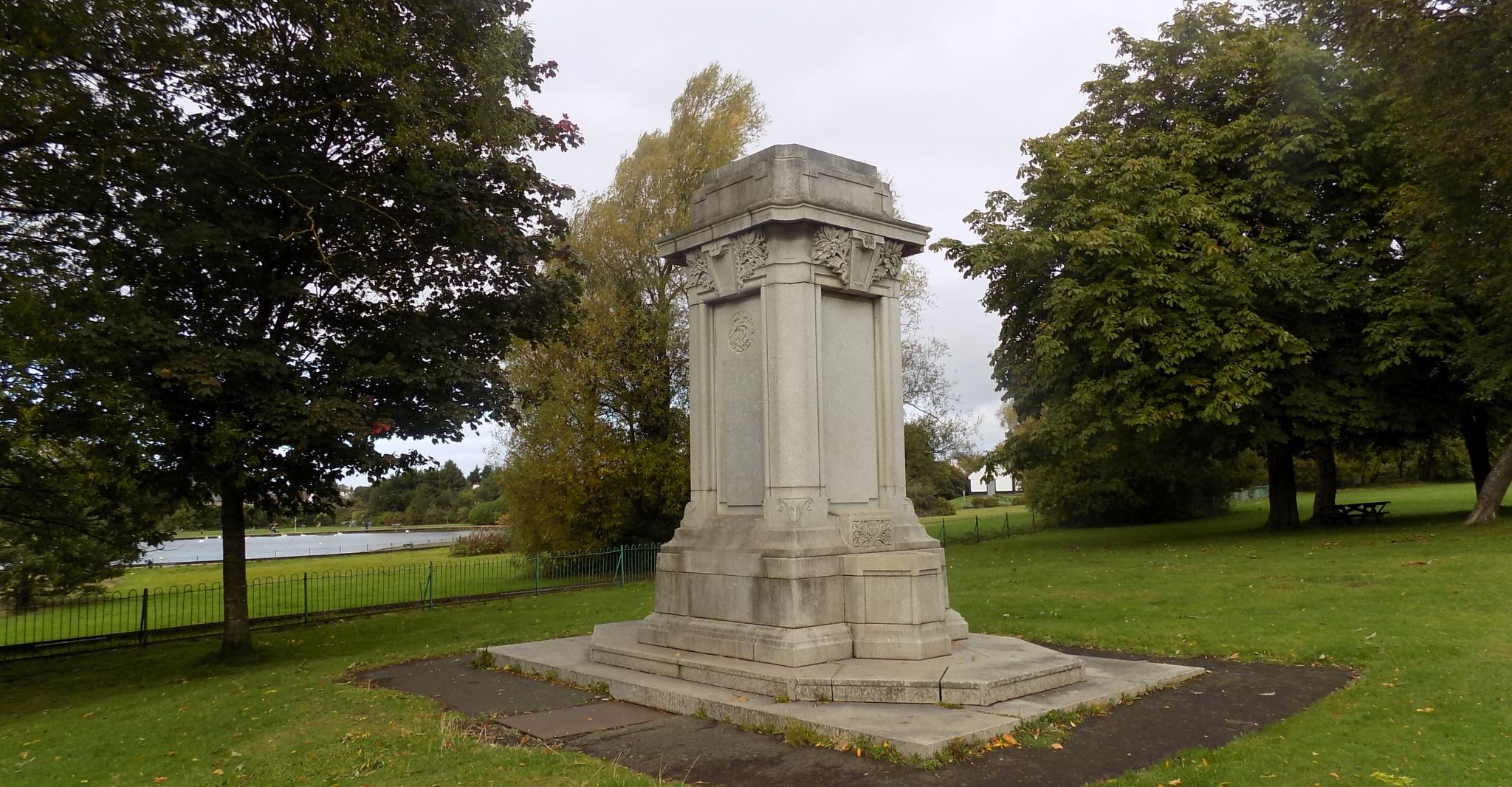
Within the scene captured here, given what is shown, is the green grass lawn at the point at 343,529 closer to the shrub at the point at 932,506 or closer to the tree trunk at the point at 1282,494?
the shrub at the point at 932,506

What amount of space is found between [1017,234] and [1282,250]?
632cm

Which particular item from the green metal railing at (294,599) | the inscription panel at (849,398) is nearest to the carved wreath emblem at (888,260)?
the inscription panel at (849,398)

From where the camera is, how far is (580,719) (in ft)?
26.9

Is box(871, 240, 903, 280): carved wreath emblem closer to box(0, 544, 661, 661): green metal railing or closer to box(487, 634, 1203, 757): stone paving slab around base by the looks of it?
box(487, 634, 1203, 757): stone paving slab around base

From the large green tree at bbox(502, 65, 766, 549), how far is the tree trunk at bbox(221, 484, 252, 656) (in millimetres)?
10780

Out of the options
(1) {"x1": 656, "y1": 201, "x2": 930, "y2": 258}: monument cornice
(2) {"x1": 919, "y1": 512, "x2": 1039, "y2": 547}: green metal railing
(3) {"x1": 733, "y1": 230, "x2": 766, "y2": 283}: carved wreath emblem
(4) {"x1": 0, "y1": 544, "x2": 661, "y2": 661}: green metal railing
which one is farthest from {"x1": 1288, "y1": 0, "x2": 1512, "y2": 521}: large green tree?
(4) {"x1": 0, "y1": 544, "x2": 661, "y2": 661}: green metal railing

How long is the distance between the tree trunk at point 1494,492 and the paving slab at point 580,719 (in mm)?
23870

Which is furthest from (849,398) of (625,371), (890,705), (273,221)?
(625,371)

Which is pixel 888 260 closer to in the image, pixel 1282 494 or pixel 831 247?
pixel 831 247

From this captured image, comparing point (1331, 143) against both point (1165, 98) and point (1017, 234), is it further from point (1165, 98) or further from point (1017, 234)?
point (1017, 234)

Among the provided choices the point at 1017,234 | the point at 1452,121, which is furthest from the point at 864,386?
the point at 1017,234

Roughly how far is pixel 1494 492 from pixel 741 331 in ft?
75.2

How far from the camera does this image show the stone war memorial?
8.33 meters

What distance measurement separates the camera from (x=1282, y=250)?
22.2m
